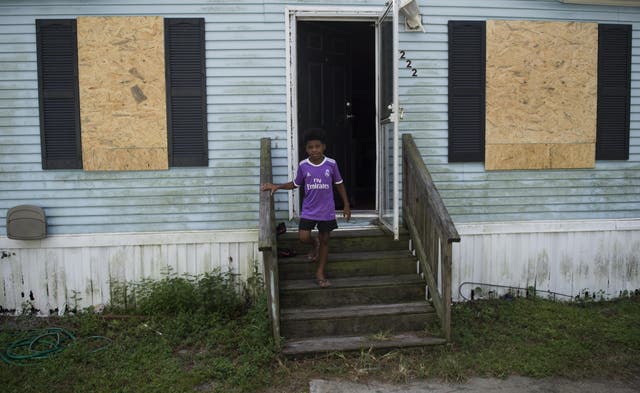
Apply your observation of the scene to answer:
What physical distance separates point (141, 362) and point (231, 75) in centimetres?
304

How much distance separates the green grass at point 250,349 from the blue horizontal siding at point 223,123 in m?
0.87

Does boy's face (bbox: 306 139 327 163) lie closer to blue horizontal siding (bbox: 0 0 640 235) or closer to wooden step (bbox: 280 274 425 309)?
blue horizontal siding (bbox: 0 0 640 235)

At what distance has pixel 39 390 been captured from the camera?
13.3 feet

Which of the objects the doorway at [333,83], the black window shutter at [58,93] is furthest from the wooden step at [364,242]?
the black window shutter at [58,93]

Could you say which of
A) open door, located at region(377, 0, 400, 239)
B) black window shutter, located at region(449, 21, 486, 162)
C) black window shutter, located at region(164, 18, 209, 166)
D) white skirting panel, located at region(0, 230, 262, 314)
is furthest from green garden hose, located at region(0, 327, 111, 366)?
black window shutter, located at region(449, 21, 486, 162)

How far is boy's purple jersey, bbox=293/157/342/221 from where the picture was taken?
4.88 m

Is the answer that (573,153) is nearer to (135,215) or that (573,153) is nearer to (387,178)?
(387,178)

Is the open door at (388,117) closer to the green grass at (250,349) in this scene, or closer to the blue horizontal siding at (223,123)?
the blue horizontal siding at (223,123)

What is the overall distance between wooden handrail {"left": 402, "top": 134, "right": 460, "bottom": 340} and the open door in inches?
8.7

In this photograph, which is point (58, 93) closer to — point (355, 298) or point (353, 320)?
point (355, 298)

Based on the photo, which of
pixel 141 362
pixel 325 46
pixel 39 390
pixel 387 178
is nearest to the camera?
pixel 39 390

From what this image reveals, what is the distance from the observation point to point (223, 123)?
18.6 ft

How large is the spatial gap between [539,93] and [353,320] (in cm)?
347

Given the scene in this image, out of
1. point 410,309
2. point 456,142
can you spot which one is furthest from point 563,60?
point 410,309
